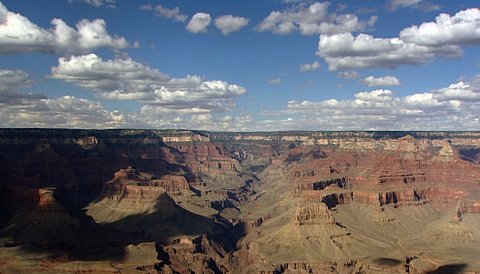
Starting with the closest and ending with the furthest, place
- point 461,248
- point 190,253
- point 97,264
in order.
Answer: point 97,264 → point 461,248 → point 190,253

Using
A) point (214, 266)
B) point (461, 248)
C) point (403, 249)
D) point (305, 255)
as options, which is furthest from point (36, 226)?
point (461, 248)

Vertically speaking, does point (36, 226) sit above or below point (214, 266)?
above

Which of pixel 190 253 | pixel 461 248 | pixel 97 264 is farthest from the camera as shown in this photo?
pixel 190 253

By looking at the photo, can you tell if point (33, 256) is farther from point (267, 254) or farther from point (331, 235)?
point (331, 235)

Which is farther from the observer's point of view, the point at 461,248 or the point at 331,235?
the point at 331,235

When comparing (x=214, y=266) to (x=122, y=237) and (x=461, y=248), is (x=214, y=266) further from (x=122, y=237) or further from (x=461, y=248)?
(x=461, y=248)

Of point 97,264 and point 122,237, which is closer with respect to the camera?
point 97,264

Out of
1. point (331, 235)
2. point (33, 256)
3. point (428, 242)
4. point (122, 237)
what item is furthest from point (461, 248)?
point (33, 256)

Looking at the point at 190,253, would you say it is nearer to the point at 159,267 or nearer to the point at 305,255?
the point at 159,267
